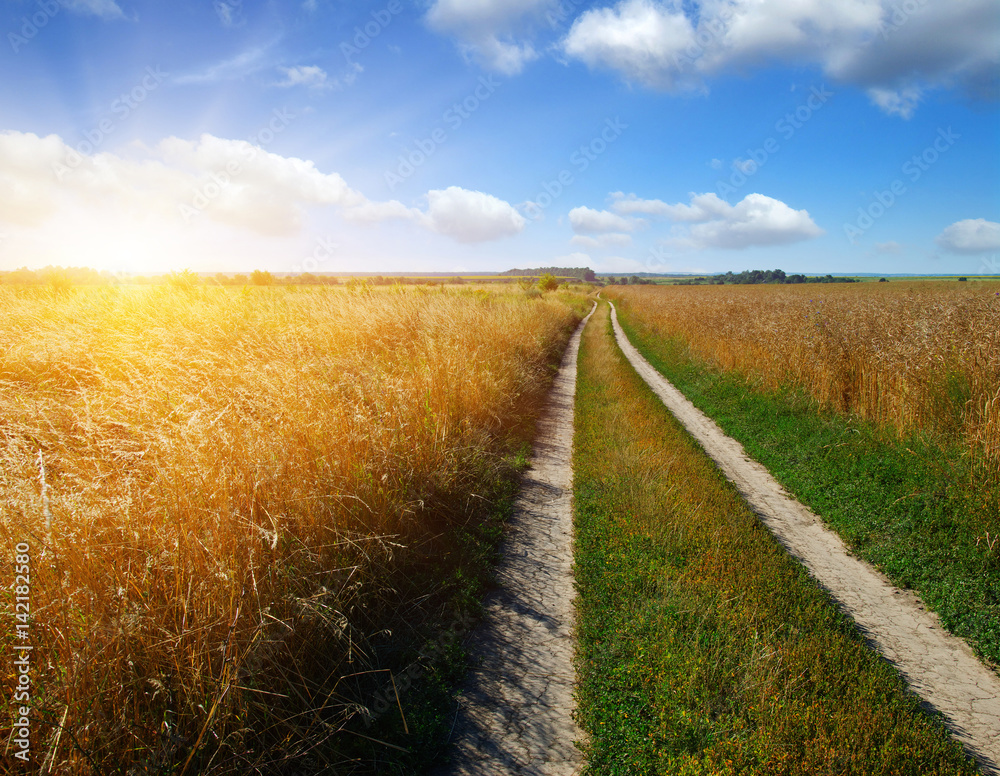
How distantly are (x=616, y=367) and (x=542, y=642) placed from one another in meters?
11.5

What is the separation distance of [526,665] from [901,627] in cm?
309

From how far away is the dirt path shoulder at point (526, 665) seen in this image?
2650 mm

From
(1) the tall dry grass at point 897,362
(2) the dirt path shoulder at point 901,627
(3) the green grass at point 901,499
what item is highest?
Result: (1) the tall dry grass at point 897,362

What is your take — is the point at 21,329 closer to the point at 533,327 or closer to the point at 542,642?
the point at 542,642

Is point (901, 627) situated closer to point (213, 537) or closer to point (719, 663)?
point (719, 663)

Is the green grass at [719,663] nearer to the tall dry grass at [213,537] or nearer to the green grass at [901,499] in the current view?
the green grass at [901,499]

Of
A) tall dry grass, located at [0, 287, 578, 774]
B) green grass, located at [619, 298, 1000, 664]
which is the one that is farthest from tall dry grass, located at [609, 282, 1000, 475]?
tall dry grass, located at [0, 287, 578, 774]

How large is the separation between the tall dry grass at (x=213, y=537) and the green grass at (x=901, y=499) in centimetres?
423

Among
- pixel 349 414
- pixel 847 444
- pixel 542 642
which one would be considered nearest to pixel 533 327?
pixel 847 444

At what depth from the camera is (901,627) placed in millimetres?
3750

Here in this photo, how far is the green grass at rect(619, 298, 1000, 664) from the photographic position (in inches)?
158

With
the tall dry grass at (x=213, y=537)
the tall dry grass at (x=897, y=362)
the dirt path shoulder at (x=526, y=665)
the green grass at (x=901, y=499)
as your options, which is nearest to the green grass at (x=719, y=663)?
the dirt path shoulder at (x=526, y=665)

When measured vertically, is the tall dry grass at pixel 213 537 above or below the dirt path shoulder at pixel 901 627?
above

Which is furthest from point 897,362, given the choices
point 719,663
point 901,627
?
point 719,663
